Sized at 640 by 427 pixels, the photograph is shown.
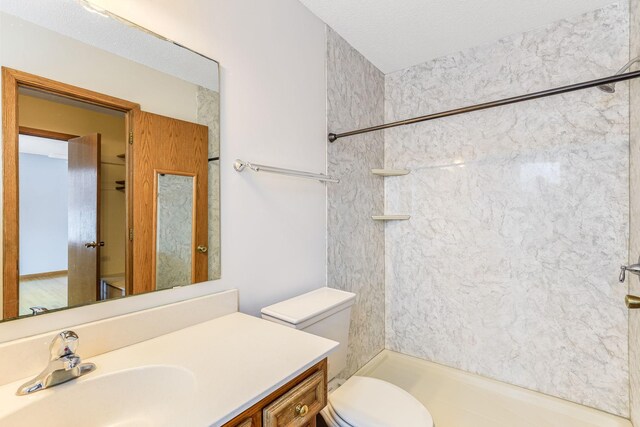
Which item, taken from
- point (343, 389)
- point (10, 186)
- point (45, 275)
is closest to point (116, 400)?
point (45, 275)

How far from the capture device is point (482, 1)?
1.64 meters

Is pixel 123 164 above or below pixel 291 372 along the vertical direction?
above

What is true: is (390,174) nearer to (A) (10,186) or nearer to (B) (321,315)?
(B) (321,315)

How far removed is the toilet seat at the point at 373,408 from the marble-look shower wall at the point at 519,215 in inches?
41.7

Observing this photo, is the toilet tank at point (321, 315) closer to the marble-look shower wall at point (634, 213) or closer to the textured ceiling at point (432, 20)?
the marble-look shower wall at point (634, 213)

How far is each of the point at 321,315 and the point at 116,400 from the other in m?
0.82

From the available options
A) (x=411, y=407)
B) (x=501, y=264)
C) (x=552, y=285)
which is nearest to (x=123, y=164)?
(x=411, y=407)

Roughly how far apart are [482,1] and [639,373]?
2066 millimetres

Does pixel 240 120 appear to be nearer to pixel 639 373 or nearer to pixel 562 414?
pixel 639 373

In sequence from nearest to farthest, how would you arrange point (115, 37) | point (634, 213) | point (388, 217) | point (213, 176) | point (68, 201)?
1. point (68, 201)
2. point (115, 37)
3. point (213, 176)
4. point (634, 213)
5. point (388, 217)

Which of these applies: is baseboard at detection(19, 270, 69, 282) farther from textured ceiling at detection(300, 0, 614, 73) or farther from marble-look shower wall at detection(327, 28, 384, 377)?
textured ceiling at detection(300, 0, 614, 73)

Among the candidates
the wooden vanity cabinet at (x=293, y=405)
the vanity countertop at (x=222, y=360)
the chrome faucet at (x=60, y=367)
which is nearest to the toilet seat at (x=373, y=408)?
the wooden vanity cabinet at (x=293, y=405)

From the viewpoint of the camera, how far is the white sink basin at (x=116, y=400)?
67 cm

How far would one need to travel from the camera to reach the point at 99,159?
3.05 ft
